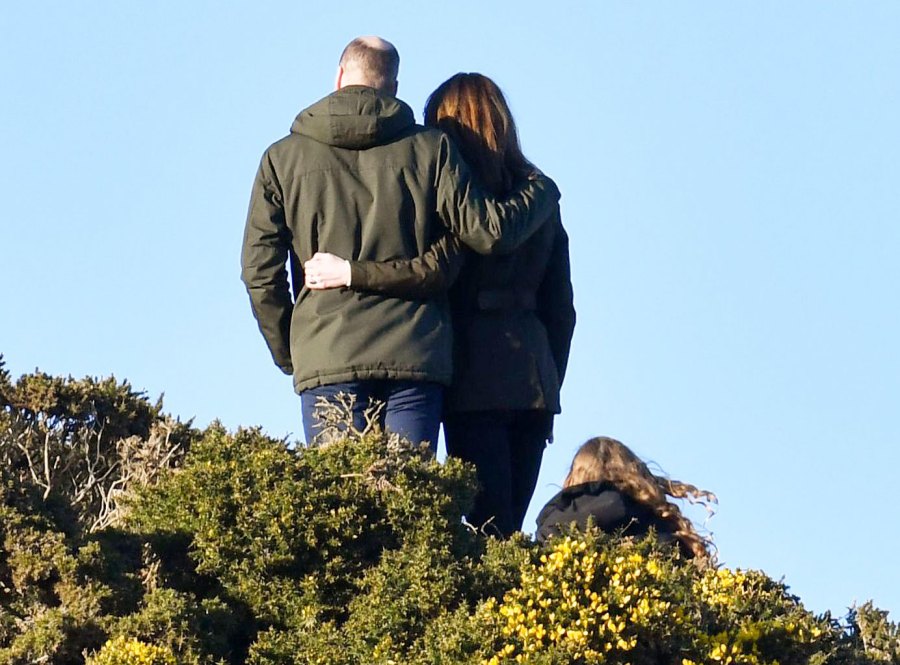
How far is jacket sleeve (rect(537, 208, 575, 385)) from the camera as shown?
804 cm

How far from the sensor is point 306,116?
7637mm

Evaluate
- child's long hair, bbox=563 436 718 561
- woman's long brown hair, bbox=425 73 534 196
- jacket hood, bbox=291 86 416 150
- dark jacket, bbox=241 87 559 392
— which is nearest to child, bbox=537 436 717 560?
child's long hair, bbox=563 436 718 561

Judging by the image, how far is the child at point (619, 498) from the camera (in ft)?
25.0

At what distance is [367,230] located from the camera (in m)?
7.49

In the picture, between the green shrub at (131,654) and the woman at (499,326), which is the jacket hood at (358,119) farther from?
the green shrub at (131,654)

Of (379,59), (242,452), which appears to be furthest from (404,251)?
(242,452)

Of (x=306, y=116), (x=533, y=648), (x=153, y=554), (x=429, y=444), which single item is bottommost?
(x=533, y=648)

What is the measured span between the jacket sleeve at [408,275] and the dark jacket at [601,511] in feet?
3.24

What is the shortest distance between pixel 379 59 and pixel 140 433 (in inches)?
68.7

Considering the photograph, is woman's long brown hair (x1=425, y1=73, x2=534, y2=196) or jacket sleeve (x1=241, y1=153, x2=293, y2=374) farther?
woman's long brown hair (x1=425, y1=73, x2=534, y2=196)

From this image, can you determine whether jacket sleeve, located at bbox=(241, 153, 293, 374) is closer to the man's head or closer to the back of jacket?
the man's head

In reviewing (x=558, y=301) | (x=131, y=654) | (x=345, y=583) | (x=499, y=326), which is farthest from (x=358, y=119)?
(x=131, y=654)

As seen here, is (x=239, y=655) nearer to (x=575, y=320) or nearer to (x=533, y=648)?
(x=533, y=648)

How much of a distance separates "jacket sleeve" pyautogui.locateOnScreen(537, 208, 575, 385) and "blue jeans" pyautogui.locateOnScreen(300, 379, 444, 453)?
82 centimetres
